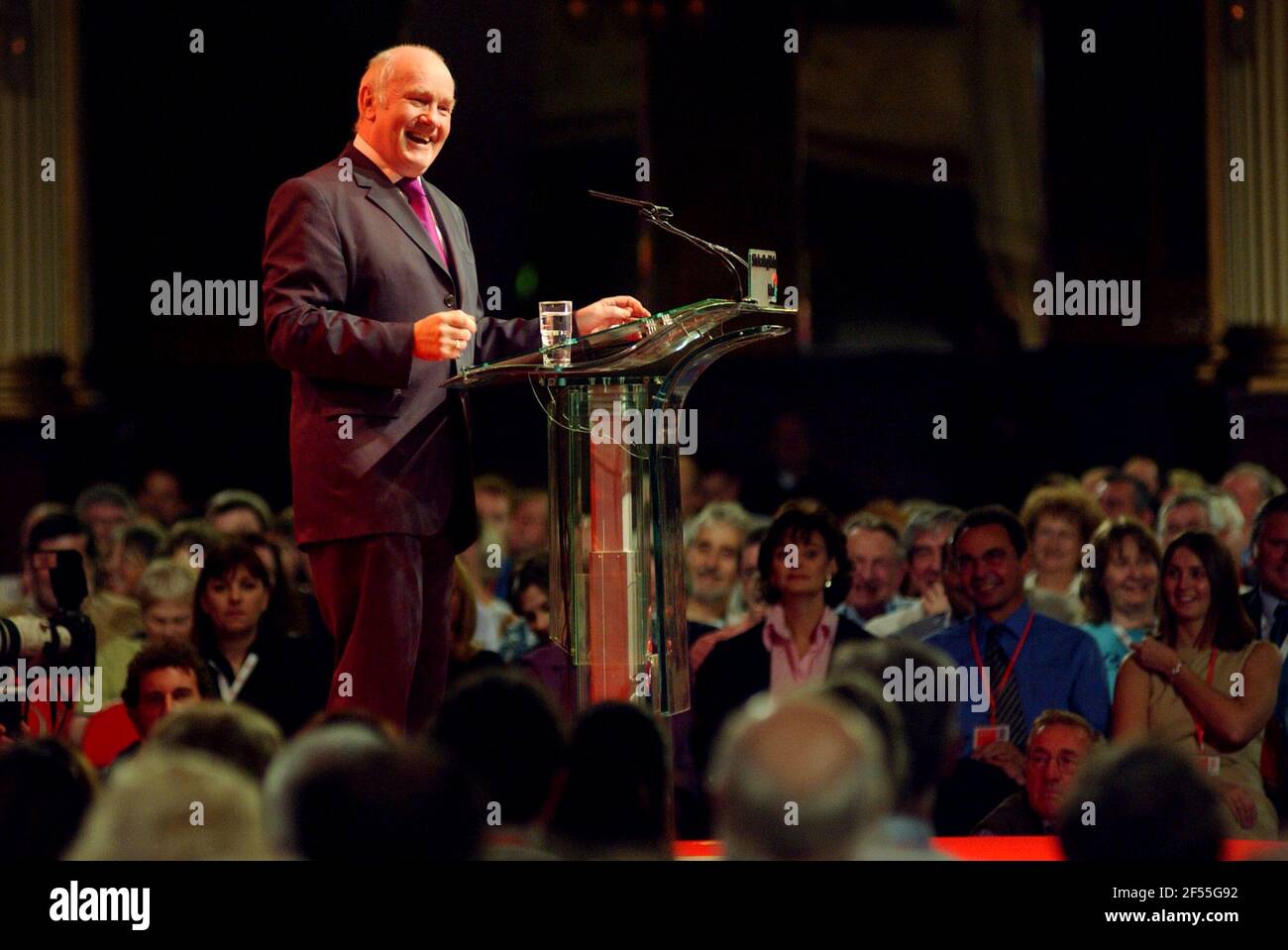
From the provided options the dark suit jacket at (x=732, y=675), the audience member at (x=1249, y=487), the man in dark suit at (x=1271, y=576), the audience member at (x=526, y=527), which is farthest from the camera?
the audience member at (x=526, y=527)

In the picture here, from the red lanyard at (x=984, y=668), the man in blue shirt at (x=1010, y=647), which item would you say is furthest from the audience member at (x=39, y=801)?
the red lanyard at (x=984, y=668)

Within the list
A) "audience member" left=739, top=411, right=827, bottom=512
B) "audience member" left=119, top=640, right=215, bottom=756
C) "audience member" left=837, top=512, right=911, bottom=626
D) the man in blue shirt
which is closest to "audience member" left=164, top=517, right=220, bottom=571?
"audience member" left=119, top=640, right=215, bottom=756

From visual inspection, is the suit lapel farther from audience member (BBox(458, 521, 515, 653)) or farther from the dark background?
the dark background

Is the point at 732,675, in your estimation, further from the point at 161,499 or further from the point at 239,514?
the point at 161,499

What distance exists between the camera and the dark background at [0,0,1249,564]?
8344mm

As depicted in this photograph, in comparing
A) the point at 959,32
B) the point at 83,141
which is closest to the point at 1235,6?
the point at 959,32

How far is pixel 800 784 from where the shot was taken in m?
2.01

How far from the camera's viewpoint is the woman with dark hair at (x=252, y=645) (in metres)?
4.16

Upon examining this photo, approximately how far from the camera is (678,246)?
9.18m

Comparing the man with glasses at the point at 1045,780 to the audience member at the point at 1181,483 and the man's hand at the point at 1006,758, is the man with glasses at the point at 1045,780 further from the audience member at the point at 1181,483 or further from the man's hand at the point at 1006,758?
the audience member at the point at 1181,483

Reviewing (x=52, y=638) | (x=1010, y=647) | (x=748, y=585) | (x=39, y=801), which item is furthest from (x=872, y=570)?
(x=39, y=801)

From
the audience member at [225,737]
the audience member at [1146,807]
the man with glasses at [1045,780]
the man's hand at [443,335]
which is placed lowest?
the man with glasses at [1045,780]

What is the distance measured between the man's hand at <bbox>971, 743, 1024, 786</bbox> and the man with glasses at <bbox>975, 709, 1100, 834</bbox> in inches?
5.2

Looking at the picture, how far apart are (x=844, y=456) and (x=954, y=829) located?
17.8ft
